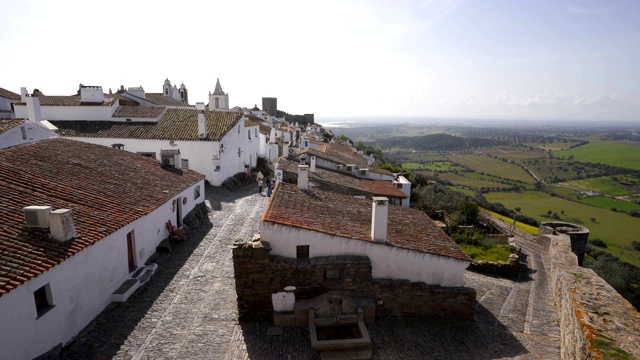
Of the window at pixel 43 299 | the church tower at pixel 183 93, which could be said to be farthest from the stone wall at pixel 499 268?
the church tower at pixel 183 93

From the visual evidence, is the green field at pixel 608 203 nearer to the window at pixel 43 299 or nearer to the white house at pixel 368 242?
the white house at pixel 368 242

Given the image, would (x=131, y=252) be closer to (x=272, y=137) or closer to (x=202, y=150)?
(x=202, y=150)

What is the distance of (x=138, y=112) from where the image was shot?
2991cm

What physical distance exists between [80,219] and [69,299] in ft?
8.08

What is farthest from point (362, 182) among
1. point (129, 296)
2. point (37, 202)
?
point (37, 202)

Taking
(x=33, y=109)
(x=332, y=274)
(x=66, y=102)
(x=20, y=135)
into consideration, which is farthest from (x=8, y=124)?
(x=332, y=274)

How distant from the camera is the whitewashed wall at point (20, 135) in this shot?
1812cm

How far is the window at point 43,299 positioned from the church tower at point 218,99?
3617cm

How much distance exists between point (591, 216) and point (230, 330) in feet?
213

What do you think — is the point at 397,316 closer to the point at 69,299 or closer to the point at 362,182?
the point at 69,299

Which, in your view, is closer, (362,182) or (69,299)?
Answer: (69,299)

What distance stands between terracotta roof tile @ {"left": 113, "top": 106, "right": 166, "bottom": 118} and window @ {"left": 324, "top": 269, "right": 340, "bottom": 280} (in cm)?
2427

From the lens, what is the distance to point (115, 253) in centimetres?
1099

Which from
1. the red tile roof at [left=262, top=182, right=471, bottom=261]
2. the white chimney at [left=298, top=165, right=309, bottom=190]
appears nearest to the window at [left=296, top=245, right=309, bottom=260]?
the red tile roof at [left=262, top=182, right=471, bottom=261]
